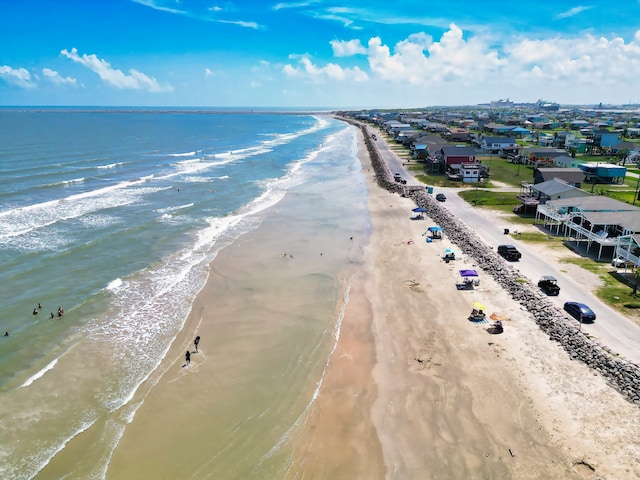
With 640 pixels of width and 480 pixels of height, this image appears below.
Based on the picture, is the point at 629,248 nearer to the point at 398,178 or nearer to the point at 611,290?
the point at 611,290

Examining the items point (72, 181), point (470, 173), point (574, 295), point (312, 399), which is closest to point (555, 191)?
point (574, 295)

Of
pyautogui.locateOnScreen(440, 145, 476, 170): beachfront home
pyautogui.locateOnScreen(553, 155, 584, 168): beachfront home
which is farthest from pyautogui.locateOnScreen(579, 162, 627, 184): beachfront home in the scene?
pyautogui.locateOnScreen(440, 145, 476, 170): beachfront home

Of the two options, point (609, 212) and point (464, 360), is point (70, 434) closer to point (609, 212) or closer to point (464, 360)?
point (464, 360)

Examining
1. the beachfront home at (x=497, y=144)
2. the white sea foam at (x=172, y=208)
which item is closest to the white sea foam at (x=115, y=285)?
the white sea foam at (x=172, y=208)

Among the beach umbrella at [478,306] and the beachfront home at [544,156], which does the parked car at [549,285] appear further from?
the beachfront home at [544,156]

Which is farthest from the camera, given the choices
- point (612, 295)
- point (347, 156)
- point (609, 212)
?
point (347, 156)

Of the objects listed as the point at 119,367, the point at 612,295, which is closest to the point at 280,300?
the point at 119,367
